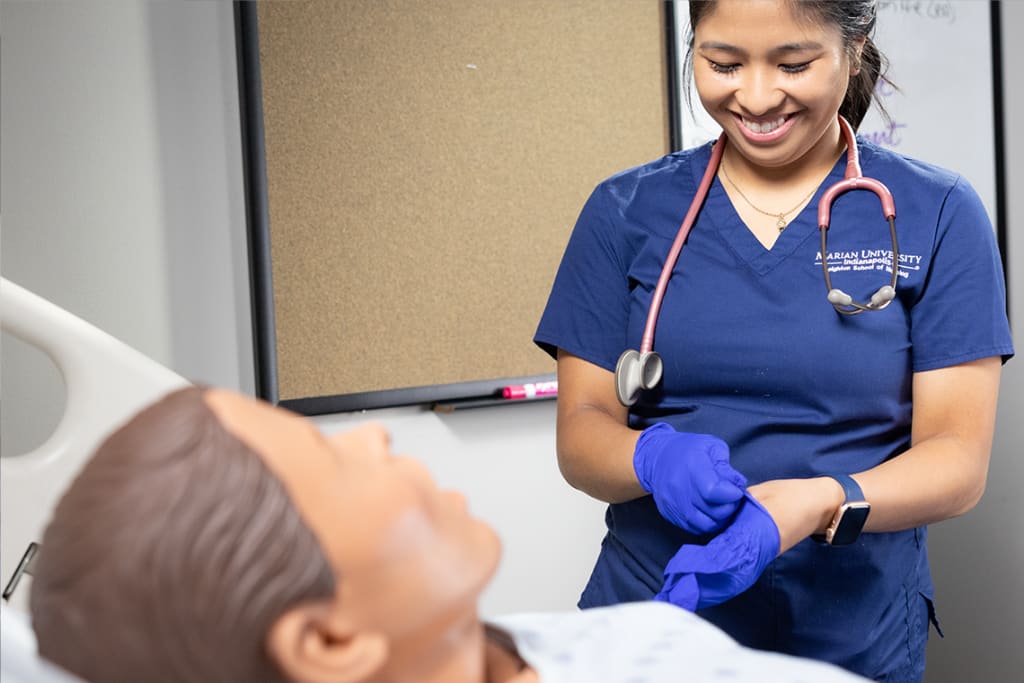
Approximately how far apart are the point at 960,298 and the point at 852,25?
332 millimetres

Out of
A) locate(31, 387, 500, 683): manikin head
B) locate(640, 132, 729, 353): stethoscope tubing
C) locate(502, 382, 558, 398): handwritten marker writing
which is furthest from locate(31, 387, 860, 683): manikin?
locate(502, 382, 558, 398): handwritten marker writing

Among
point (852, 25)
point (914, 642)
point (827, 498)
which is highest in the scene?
point (852, 25)

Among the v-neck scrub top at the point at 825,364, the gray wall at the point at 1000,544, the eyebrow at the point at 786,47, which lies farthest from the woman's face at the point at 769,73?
the gray wall at the point at 1000,544

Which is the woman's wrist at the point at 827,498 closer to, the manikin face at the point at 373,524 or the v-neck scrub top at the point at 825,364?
the v-neck scrub top at the point at 825,364

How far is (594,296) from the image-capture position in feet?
4.01

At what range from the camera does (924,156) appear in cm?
206

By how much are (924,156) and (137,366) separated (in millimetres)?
1710

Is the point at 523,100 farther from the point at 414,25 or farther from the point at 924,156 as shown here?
the point at 924,156

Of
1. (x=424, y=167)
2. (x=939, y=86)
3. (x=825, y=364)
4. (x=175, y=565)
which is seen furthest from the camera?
(x=939, y=86)

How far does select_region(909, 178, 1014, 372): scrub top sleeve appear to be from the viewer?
108 centimetres

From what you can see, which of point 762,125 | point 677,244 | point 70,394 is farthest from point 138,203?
point 762,125

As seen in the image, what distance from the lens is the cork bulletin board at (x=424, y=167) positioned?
1591 millimetres

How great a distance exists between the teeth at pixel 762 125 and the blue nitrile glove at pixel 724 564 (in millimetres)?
443

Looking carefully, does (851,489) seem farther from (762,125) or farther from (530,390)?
(530,390)
